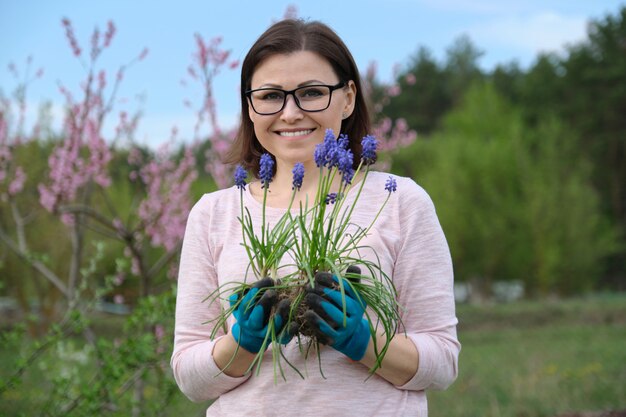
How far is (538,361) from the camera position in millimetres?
8812

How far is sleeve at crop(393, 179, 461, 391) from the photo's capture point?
1.78 metres

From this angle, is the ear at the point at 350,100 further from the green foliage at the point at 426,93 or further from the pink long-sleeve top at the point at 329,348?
the green foliage at the point at 426,93

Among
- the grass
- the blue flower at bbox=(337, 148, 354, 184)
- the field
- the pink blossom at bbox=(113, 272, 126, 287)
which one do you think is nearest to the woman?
the blue flower at bbox=(337, 148, 354, 184)

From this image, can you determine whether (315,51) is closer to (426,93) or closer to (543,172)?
(543,172)

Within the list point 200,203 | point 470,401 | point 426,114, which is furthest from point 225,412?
point 426,114

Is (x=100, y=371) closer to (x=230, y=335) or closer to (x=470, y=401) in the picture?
(x=230, y=335)

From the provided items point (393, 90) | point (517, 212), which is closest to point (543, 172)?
point (517, 212)

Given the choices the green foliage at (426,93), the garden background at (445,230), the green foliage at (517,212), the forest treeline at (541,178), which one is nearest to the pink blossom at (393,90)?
the garden background at (445,230)

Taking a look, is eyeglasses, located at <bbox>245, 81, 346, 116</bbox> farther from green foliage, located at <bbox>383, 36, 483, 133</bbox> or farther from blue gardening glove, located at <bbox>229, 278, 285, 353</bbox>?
green foliage, located at <bbox>383, 36, 483, 133</bbox>

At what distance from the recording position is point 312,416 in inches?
67.8

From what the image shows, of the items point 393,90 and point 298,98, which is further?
point 393,90

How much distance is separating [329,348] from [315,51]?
73cm

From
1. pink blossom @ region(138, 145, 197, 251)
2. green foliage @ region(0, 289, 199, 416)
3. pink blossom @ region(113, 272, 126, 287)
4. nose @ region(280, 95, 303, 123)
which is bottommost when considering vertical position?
green foliage @ region(0, 289, 199, 416)

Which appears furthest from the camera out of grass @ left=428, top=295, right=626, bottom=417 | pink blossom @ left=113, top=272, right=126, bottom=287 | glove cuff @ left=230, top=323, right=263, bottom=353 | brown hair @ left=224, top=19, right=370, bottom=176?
grass @ left=428, top=295, right=626, bottom=417
